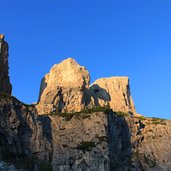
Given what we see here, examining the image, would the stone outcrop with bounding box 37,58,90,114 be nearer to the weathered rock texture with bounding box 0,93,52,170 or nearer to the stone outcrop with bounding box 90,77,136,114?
the stone outcrop with bounding box 90,77,136,114

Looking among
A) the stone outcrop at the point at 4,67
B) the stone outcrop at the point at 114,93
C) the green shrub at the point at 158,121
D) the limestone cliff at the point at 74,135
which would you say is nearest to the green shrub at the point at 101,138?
the limestone cliff at the point at 74,135

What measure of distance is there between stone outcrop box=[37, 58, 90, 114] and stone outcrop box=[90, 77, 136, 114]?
29.0 feet

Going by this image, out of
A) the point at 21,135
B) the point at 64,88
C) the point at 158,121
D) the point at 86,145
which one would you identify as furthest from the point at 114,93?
the point at 21,135

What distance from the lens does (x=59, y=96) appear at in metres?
113

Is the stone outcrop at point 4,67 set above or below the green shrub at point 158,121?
above

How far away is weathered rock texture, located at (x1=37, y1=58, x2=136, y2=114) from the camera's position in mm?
112750

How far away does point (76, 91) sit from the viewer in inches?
4555

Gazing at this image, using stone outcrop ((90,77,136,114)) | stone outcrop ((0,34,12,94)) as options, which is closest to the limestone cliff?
stone outcrop ((0,34,12,94))

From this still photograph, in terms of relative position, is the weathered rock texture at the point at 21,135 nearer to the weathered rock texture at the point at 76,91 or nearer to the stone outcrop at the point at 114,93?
the weathered rock texture at the point at 76,91

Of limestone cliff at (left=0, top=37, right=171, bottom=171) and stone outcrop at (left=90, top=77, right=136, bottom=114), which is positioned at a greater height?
stone outcrop at (left=90, top=77, right=136, bottom=114)

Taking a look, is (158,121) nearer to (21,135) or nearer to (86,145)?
(86,145)

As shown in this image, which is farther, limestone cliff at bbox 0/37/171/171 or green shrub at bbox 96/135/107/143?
green shrub at bbox 96/135/107/143

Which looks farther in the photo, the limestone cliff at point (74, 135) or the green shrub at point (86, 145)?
the green shrub at point (86, 145)

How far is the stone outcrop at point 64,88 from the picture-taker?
111 metres
